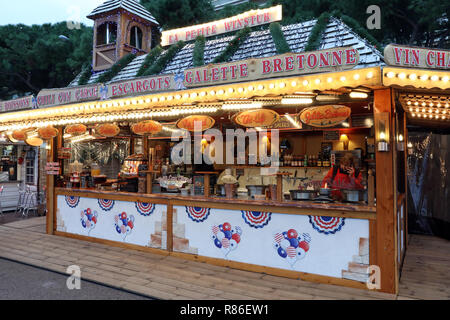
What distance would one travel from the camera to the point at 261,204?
17.4 feet

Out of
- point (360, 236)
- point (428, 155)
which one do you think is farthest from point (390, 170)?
point (428, 155)

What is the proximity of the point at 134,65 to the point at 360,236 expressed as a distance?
9826 millimetres

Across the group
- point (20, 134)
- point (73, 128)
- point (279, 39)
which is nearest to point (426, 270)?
point (279, 39)

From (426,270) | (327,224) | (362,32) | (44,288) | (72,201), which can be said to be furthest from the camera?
(362,32)

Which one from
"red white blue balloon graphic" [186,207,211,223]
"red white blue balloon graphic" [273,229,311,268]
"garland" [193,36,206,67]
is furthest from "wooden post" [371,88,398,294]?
"garland" [193,36,206,67]

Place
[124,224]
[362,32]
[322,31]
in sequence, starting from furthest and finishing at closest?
[322,31] → [362,32] → [124,224]

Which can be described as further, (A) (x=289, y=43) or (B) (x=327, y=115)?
(A) (x=289, y=43)

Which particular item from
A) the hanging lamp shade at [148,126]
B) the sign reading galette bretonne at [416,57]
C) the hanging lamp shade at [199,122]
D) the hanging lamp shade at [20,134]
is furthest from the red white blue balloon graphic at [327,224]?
the hanging lamp shade at [20,134]

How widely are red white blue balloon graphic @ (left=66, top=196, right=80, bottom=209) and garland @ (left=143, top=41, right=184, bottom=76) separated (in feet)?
14.9

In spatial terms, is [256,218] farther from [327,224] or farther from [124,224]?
[124,224]

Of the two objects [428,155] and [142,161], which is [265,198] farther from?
[142,161]

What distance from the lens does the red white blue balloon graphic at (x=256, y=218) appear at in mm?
5277

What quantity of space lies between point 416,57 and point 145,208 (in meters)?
5.29

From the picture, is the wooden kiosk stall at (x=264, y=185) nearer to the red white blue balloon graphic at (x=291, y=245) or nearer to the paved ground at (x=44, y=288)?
the red white blue balloon graphic at (x=291, y=245)
